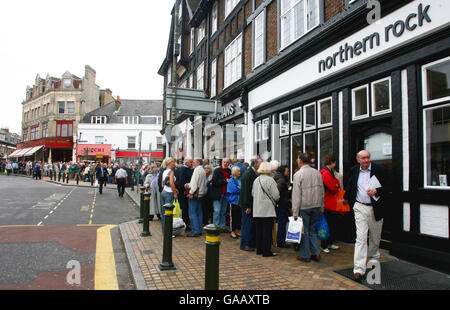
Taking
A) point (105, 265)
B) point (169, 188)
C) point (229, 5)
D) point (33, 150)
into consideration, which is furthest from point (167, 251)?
point (33, 150)

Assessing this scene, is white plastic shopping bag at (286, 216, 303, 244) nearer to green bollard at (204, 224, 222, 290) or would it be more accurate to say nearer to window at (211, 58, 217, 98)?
green bollard at (204, 224, 222, 290)

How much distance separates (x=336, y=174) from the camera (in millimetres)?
6516

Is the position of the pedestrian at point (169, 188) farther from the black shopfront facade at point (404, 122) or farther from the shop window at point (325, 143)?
the shop window at point (325, 143)

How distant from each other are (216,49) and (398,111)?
1227 centimetres

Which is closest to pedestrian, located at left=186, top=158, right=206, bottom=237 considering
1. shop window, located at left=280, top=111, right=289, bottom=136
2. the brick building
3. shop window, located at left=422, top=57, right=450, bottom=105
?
the brick building

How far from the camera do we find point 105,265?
5711mm

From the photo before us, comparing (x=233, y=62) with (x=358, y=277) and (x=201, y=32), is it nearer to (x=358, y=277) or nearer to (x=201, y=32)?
(x=201, y=32)

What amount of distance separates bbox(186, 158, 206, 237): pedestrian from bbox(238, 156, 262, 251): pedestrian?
1.57 meters

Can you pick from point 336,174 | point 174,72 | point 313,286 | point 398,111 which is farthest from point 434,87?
point 174,72

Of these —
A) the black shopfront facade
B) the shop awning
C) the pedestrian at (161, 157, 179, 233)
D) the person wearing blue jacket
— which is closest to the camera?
the black shopfront facade

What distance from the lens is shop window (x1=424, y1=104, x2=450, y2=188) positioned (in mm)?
5324

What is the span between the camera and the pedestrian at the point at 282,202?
6598 millimetres

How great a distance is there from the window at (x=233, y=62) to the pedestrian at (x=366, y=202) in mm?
9603
